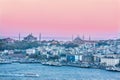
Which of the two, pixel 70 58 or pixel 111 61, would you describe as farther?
pixel 70 58

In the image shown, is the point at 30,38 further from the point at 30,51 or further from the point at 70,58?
the point at 70,58

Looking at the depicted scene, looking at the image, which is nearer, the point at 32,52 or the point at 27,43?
the point at 32,52

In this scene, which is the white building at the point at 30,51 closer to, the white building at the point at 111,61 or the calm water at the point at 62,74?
the white building at the point at 111,61

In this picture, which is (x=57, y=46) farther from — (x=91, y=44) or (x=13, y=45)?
(x=13, y=45)

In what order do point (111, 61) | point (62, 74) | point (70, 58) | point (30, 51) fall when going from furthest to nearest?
point (30, 51), point (70, 58), point (111, 61), point (62, 74)

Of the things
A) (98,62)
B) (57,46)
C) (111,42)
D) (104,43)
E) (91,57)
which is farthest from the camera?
(57,46)

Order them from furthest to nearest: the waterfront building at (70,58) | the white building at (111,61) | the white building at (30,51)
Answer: the white building at (30,51) → the waterfront building at (70,58) → the white building at (111,61)

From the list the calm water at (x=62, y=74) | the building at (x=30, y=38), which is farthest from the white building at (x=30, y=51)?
the calm water at (x=62, y=74)

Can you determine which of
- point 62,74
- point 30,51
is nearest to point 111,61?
point 62,74

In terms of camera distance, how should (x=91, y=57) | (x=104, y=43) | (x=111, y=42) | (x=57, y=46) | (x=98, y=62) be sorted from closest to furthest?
(x=98, y=62)
(x=91, y=57)
(x=111, y=42)
(x=104, y=43)
(x=57, y=46)

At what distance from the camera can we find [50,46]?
16.0 meters

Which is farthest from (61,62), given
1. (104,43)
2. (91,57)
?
(104,43)

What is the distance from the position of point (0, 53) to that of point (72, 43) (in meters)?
3.63

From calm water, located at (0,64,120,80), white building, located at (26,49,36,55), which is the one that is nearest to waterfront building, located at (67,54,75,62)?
white building, located at (26,49,36,55)
